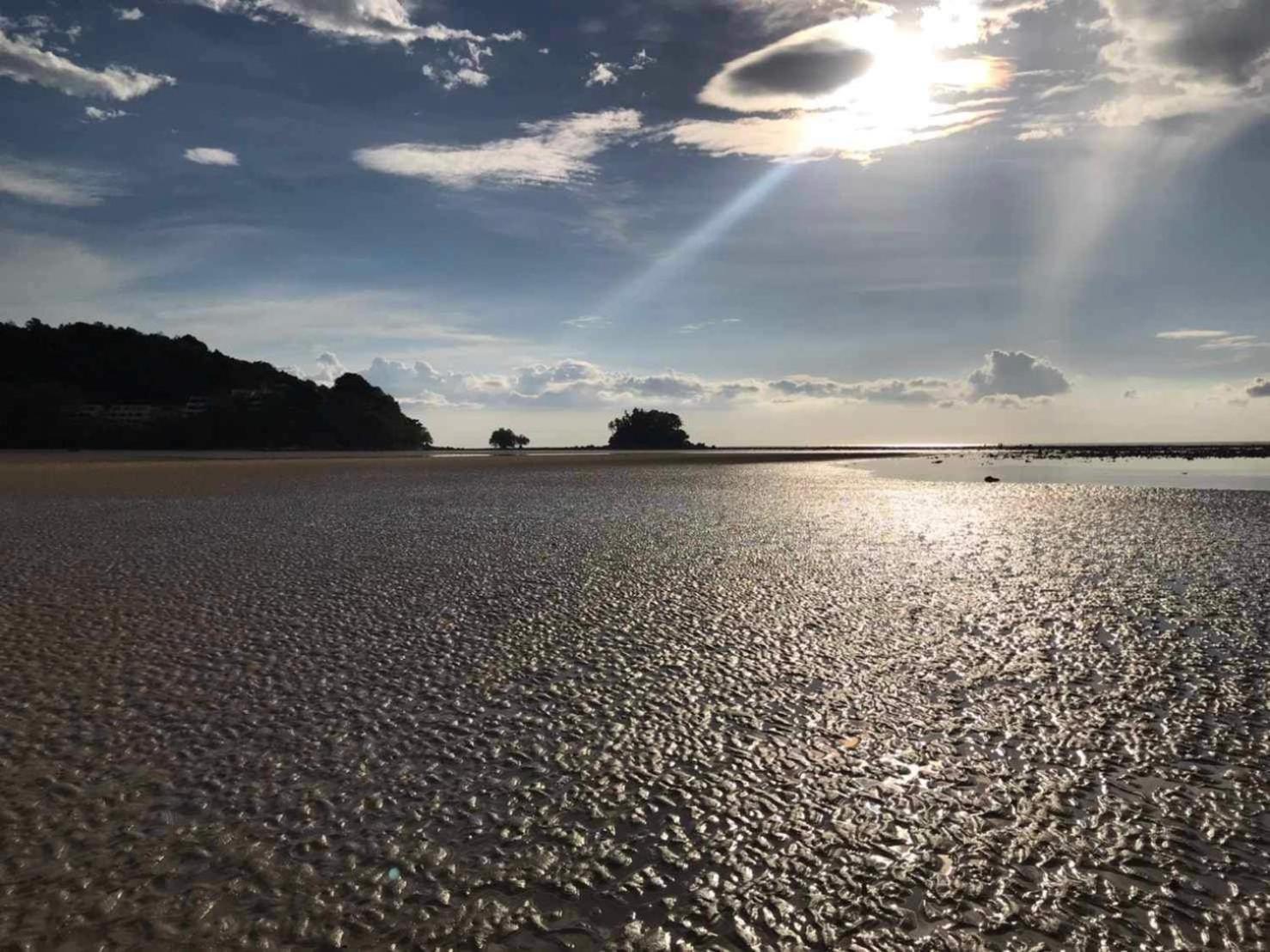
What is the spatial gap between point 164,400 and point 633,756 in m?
128

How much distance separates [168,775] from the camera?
4.65 m

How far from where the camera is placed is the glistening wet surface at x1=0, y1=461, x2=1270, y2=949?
3.31m

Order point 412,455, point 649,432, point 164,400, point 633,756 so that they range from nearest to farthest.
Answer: point 633,756 → point 412,455 → point 164,400 → point 649,432

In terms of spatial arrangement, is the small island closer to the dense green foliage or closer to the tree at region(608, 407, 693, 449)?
the tree at region(608, 407, 693, 449)

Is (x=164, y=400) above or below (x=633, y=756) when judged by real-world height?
above

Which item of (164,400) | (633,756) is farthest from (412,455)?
(633,756)

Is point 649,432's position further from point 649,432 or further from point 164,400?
point 164,400

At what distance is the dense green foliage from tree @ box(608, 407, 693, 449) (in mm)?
47891

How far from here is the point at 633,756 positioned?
491 cm

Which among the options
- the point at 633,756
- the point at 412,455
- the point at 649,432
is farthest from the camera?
the point at 649,432

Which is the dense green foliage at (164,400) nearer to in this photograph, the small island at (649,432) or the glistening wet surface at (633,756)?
the small island at (649,432)

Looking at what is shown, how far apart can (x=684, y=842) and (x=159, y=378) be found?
13298 cm

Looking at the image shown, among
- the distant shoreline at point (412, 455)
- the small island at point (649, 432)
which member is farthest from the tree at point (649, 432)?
the distant shoreline at point (412, 455)

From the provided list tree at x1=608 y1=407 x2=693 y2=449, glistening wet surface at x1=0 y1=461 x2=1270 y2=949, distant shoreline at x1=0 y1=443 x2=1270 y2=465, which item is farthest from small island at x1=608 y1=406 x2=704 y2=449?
glistening wet surface at x1=0 y1=461 x2=1270 y2=949
